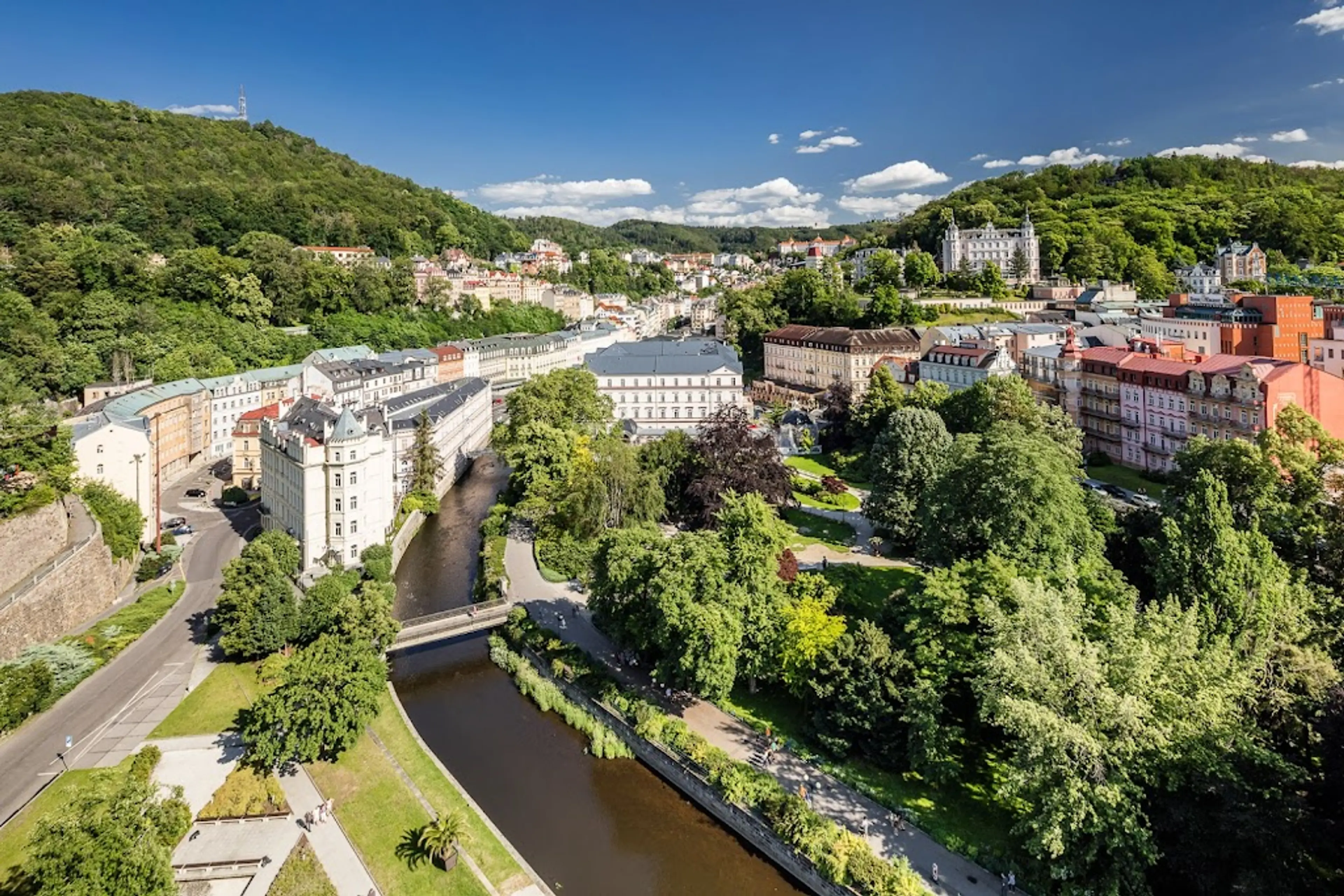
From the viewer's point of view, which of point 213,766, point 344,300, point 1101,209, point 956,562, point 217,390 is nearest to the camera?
point 213,766

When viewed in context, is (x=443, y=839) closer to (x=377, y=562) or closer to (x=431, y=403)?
(x=377, y=562)

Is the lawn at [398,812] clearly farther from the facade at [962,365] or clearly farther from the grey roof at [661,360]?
the grey roof at [661,360]

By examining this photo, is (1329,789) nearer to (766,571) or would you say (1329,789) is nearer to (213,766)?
(766,571)

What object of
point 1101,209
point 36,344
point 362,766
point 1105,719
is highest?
point 1101,209

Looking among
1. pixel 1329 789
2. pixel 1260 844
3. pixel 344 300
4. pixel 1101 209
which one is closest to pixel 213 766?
pixel 1260 844

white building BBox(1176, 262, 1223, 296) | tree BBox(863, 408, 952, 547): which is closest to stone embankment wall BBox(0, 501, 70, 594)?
tree BBox(863, 408, 952, 547)

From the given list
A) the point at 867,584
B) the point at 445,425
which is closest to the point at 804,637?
the point at 867,584

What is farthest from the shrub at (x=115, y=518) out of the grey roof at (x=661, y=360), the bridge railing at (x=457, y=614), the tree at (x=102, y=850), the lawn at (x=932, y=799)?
the grey roof at (x=661, y=360)

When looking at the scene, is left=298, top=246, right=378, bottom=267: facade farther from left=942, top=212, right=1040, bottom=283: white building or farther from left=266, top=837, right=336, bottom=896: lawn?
left=266, top=837, right=336, bottom=896: lawn
